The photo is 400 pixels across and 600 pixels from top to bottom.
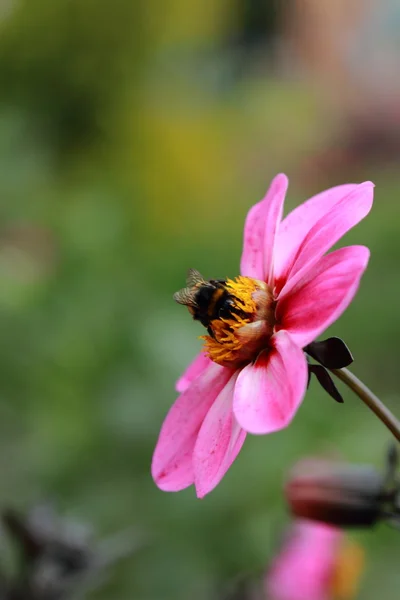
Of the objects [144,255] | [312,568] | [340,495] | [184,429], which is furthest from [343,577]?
[144,255]

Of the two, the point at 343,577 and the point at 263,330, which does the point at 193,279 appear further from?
the point at 343,577

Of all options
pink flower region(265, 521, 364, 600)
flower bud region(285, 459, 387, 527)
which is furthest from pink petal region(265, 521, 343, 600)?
flower bud region(285, 459, 387, 527)

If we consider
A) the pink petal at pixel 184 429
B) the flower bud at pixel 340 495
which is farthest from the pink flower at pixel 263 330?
the flower bud at pixel 340 495

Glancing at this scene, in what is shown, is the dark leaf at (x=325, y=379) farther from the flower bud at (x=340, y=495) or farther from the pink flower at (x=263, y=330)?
the flower bud at (x=340, y=495)

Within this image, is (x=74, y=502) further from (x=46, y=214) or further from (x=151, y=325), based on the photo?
(x=46, y=214)

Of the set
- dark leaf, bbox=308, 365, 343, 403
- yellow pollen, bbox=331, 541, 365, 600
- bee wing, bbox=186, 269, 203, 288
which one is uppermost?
bee wing, bbox=186, 269, 203, 288

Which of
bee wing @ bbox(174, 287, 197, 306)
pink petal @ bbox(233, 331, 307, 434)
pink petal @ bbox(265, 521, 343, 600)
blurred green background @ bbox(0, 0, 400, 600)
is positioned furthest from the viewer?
blurred green background @ bbox(0, 0, 400, 600)

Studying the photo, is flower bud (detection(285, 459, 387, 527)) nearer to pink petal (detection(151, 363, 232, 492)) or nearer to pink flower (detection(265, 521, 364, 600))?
pink petal (detection(151, 363, 232, 492))
